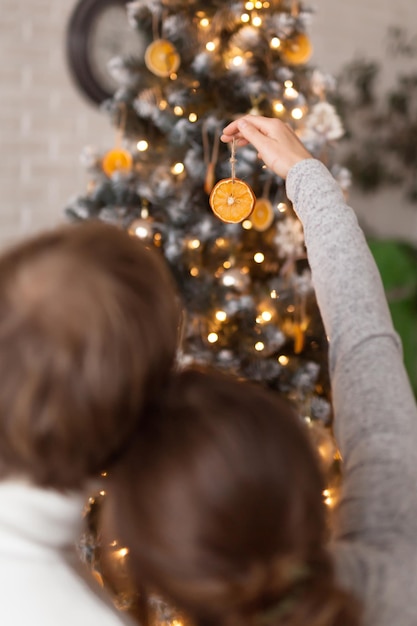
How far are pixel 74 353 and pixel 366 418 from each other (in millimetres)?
308

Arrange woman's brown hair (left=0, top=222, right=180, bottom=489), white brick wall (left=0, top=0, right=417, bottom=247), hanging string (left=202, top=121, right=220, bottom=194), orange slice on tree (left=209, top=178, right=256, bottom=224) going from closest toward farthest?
woman's brown hair (left=0, top=222, right=180, bottom=489)
orange slice on tree (left=209, top=178, right=256, bottom=224)
hanging string (left=202, top=121, right=220, bottom=194)
white brick wall (left=0, top=0, right=417, bottom=247)

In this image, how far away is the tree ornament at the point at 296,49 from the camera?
1.91 meters

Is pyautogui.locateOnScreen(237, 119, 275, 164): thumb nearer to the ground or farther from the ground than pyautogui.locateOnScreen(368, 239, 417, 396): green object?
farther from the ground

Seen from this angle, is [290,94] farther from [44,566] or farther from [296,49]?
[44,566]

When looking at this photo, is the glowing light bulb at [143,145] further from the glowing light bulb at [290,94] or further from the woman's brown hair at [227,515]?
the woman's brown hair at [227,515]

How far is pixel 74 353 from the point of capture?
44cm

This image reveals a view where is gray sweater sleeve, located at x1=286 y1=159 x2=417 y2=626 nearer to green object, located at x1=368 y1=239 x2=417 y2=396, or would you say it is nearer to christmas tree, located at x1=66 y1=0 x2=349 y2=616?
christmas tree, located at x1=66 y1=0 x2=349 y2=616

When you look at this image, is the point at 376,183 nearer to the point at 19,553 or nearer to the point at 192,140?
the point at 192,140

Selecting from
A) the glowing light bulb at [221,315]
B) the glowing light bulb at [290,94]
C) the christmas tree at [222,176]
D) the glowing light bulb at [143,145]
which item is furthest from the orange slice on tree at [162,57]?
the glowing light bulb at [221,315]

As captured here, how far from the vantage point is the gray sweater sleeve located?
0.56m

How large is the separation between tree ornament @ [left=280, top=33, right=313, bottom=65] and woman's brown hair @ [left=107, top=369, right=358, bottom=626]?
1645 mm

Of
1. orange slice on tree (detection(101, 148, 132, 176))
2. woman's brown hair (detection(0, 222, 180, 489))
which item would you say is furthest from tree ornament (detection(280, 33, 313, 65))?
woman's brown hair (detection(0, 222, 180, 489))

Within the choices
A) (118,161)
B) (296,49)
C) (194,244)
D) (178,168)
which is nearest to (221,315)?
(194,244)

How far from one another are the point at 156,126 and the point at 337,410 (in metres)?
1.54
